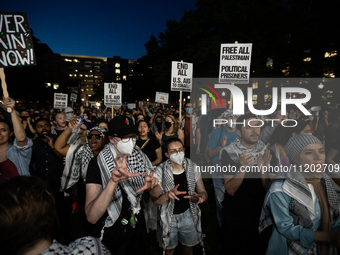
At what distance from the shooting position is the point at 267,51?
1566cm

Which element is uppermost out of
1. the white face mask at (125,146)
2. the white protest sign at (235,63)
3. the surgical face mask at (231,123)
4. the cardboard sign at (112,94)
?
the white protest sign at (235,63)

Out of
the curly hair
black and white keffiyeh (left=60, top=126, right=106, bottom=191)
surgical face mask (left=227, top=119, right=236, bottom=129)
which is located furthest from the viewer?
surgical face mask (left=227, top=119, right=236, bottom=129)

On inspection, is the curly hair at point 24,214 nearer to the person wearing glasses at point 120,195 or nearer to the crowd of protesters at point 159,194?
the crowd of protesters at point 159,194

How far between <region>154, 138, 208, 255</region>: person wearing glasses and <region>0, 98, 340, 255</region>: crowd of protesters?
0.04 feet

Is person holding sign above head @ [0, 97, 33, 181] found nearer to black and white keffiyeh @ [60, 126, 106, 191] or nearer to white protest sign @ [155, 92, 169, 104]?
black and white keffiyeh @ [60, 126, 106, 191]

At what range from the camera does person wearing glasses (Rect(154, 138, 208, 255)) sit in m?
A: 2.41

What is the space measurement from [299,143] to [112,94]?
7598mm

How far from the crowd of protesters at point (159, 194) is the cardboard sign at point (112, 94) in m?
4.44

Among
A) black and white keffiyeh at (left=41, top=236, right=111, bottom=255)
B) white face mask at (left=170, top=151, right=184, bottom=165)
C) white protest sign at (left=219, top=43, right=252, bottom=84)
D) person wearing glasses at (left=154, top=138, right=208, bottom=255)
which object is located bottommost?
person wearing glasses at (left=154, top=138, right=208, bottom=255)

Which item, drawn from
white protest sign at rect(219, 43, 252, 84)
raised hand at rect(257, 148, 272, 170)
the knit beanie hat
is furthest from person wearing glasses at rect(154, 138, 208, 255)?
white protest sign at rect(219, 43, 252, 84)

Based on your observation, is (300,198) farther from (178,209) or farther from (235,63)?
(235,63)

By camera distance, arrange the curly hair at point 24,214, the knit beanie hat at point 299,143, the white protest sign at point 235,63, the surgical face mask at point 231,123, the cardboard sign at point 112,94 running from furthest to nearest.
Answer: the cardboard sign at point 112,94 < the white protest sign at point 235,63 < the surgical face mask at point 231,123 < the knit beanie hat at point 299,143 < the curly hair at point 24,214

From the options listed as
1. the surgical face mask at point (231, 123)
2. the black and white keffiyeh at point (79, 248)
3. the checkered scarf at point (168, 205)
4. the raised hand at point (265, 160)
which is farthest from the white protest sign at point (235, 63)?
the black and white keffiyeh at point (79, 248)

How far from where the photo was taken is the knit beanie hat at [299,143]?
6.31ft
